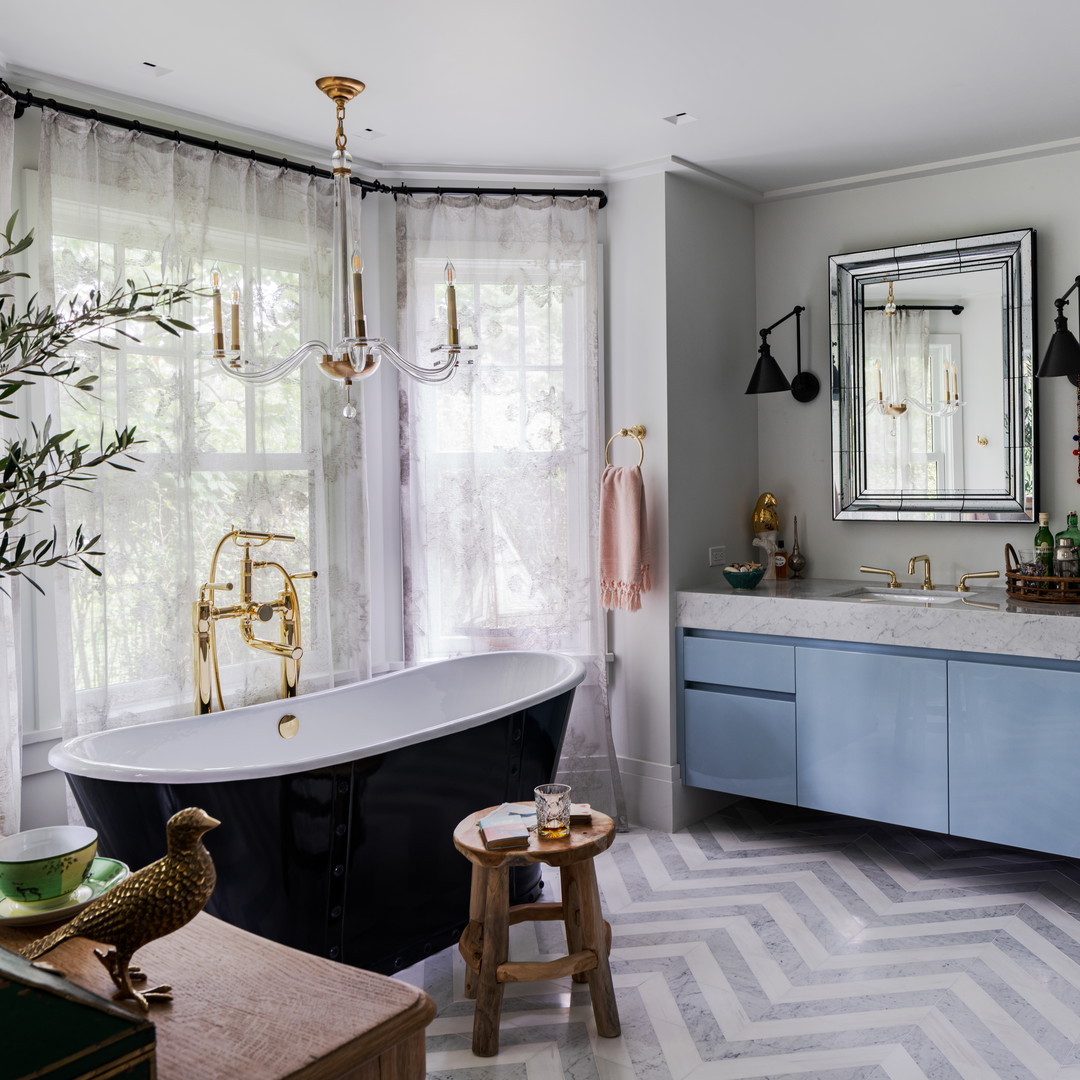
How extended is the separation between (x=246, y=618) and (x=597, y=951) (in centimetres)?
154

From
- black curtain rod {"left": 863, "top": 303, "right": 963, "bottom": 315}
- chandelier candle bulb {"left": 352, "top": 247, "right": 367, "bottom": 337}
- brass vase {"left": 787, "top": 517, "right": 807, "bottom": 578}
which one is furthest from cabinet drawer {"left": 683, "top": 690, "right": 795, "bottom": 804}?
chandelier candle bulb {"left": 352, "top": 247, "right": 367, "bottom": 337}

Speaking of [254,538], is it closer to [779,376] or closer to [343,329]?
[343,329]

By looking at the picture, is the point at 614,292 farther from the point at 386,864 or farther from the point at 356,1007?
the point at 356,1007

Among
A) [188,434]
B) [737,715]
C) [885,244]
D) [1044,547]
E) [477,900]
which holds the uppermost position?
[885,244]

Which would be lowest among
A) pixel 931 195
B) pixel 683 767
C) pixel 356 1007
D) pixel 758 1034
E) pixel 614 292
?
pixel 758 1034

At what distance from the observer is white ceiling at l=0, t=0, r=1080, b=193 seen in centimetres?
261

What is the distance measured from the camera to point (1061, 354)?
A: 11.5 feet

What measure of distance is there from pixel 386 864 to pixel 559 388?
2.06 m

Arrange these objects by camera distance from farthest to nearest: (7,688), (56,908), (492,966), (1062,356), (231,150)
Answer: (1062,356)
(231,150)
(7,688)
(492,966)
(56,908)

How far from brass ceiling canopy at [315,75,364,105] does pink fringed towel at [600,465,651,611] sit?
1.62 meters

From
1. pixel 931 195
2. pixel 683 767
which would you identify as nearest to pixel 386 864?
pixel 683 767

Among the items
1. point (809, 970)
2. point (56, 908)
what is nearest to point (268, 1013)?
point (56, 908)

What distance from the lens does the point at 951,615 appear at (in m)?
3.33

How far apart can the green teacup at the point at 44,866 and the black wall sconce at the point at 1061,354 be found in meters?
3.37
